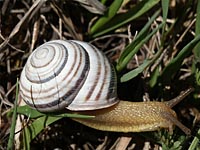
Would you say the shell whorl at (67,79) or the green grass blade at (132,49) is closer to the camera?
the shell whorl at (67,79)

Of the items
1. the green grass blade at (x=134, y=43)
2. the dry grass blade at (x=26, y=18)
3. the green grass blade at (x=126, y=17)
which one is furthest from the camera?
the green grass blade at (x=126, y=17)

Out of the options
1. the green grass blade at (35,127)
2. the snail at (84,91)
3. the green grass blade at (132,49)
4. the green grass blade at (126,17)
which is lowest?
the green grass blade at (35,127)

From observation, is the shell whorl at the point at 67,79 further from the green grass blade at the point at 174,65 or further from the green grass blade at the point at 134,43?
the green grass blade at the point at 174,65

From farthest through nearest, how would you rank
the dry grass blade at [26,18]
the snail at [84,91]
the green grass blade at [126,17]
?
the green grass blade at [126,17]
the dry grass blade at [26,18]
the snail at [84,91]

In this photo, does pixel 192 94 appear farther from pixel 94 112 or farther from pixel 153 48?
pixel 94 112

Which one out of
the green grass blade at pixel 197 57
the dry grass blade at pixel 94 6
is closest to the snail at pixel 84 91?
the green grass blade at pixel 197 57

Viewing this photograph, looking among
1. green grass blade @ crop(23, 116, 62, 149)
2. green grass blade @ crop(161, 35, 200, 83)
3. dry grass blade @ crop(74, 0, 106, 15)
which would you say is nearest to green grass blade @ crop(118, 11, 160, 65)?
green grass blade @ crop(161, 35, 200, 83)
